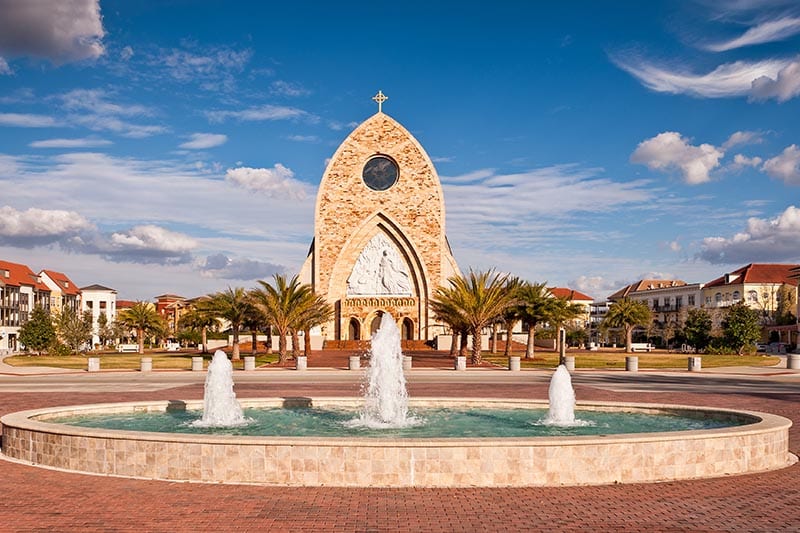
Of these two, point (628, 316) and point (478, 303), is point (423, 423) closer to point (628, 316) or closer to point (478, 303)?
point (478, 303)

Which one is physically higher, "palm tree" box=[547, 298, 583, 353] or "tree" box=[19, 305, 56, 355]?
"palm tree" box=[547, 298, 583, 353]

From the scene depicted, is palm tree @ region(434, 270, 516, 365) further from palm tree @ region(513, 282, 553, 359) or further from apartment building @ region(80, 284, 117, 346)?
apartment building @ region(80, 284, 117, 346)

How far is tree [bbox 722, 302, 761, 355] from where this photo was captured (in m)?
55.2

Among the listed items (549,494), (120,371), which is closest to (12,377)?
(120,371)

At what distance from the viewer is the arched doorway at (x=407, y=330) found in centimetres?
6394

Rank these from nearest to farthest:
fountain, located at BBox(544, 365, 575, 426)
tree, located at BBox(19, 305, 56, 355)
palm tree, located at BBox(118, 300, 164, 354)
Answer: fountain, located at BBox(544, 365, 575, 426), tree, located at BBox(19, 305, 56, 355), palm tree, located at BBox(118, 300, 164, 354)

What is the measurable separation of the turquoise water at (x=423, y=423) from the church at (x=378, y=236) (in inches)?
1820

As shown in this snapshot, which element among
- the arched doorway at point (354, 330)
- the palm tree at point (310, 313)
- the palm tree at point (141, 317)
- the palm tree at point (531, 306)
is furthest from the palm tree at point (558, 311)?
the palm tree at point (141, 317)

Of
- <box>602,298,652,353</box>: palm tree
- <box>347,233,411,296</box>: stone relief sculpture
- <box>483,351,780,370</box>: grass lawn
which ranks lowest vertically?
<box>483,351,780,370</box>: grass lawn

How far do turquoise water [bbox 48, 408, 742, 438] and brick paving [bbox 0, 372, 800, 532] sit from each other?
3.74m

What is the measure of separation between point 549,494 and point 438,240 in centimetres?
5491

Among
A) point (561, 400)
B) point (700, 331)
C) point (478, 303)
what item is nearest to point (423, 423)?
point (561, 400)

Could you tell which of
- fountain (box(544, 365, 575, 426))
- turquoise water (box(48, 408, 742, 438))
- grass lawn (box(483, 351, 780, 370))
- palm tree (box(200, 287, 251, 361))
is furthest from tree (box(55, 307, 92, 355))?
fountain (box(544, 365, 575, 426))

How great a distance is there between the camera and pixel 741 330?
181ft
